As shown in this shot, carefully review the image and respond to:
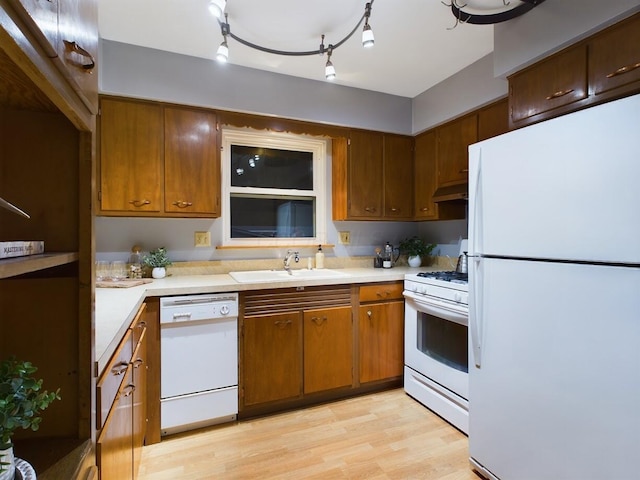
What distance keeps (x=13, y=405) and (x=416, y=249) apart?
3.00 m

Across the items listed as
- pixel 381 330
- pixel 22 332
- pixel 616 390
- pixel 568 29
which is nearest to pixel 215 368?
pixel 381 330

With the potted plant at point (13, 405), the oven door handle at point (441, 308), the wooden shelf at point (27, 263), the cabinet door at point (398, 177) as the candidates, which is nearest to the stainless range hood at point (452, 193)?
the cabinet door at point (398, 177)

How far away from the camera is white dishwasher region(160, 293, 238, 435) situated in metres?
2.00

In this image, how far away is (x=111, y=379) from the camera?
104cm

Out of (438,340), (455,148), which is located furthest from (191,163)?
(438,340)

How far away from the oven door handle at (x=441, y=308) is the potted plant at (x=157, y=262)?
1841 mm

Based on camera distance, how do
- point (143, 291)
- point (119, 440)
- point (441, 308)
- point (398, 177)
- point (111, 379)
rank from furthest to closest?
1. point (398, 177)
2. point (441, 308)
3. point (143, 291)
4. point (119, 440)
5. point (111, 379)

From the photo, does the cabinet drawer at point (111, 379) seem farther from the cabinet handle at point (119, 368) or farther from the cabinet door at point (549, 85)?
the cabinet door at point (549, 85)

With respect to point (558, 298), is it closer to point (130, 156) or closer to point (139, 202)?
point (139, 202)

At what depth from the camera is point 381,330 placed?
2623mm

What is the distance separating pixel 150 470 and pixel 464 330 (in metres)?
2.00

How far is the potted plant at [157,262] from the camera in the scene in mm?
2361

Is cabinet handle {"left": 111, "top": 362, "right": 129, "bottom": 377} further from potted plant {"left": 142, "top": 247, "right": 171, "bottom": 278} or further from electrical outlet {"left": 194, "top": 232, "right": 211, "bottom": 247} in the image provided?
electrical outlet {"left": 194, "top": 232, "right": 211, "bottom": 247}

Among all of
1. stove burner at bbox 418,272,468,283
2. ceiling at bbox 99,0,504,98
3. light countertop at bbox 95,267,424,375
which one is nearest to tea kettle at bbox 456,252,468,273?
stove burner at bbox 418,272,468,283
